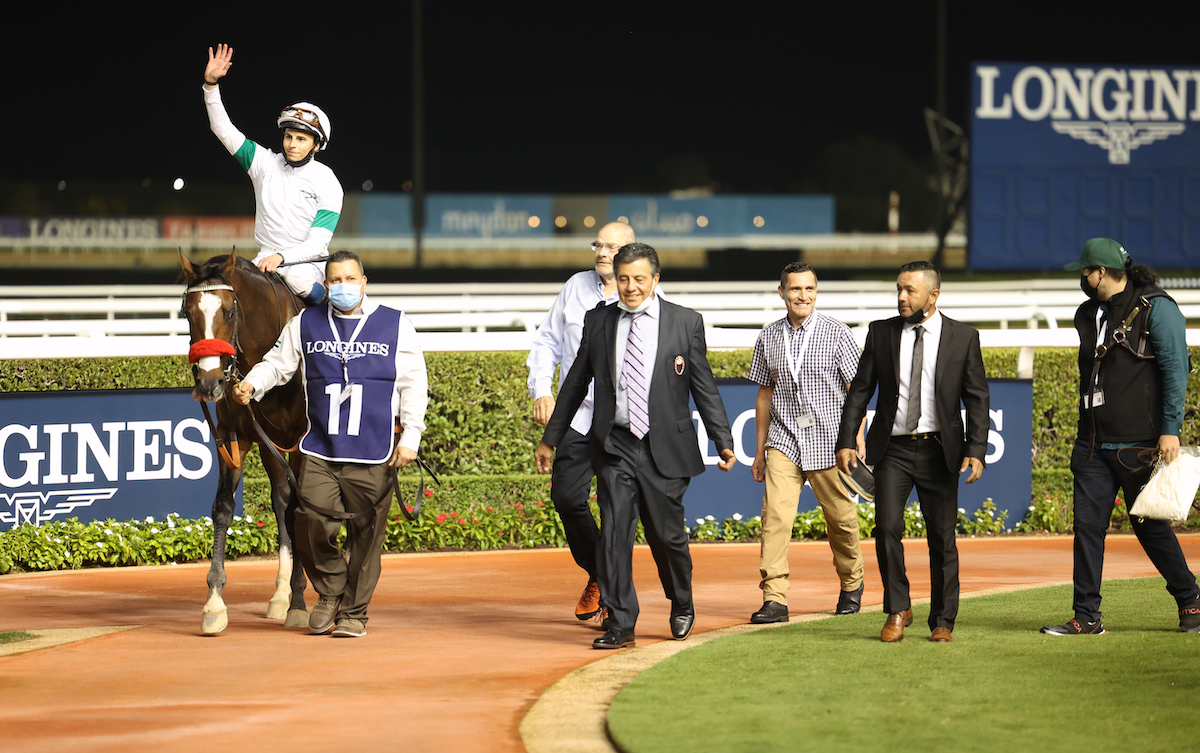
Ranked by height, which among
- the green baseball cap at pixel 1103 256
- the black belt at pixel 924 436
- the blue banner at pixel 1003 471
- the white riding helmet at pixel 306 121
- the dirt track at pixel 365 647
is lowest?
the dirt track at pixel 365 647

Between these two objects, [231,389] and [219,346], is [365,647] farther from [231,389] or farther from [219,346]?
[219,346]

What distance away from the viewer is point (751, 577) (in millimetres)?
8125

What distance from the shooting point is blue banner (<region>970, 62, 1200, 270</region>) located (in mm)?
19781

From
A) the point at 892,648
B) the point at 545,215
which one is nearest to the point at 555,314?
the point at 892,648

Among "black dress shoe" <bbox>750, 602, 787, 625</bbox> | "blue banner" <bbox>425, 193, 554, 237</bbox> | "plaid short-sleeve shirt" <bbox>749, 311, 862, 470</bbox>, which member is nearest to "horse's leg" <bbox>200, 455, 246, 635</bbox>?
"black dress shoe" <bbox>750, 602, 787, 625</bbox>

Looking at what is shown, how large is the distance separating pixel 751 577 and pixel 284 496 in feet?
8.71

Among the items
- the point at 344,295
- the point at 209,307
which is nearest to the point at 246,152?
the point at 209,307

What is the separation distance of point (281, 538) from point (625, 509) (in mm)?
2067

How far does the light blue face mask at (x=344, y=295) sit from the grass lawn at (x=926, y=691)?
81.6 inches

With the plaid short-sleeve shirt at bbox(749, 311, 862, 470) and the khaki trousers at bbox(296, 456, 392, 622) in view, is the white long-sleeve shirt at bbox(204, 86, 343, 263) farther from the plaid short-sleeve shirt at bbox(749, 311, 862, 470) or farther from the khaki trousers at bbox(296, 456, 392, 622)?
the plaid short-sleeve shirt at bbox(749, 311, 862, 470)

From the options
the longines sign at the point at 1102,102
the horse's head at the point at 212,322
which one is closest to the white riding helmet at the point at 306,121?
the horse's head at the point at 212,322

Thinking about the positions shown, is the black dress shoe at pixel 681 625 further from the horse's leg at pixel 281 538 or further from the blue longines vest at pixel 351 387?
the horse's leg at pixel 281 538

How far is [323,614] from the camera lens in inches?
256

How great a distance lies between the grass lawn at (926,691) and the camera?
179 inches
